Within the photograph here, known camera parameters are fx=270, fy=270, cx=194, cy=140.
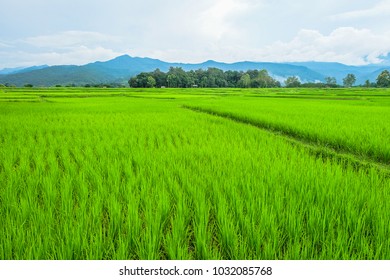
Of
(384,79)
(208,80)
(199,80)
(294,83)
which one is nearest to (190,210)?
(208,80)

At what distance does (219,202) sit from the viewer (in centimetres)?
217

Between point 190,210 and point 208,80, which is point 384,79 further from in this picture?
point 190,210

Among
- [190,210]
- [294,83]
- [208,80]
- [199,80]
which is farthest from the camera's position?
[294,83]

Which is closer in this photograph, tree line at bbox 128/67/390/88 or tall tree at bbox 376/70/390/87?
tall tree at bbox 376/70/390/87

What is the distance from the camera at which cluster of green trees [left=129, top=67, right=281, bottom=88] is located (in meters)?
73.2

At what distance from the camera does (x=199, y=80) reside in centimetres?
8206

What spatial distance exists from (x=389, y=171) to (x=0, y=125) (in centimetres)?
841

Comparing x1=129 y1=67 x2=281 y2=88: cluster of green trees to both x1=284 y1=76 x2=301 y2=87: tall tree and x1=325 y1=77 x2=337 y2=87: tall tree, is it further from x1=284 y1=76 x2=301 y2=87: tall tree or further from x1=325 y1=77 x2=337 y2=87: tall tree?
x1=325 y1=77 x2=337 y2=87: tall tree

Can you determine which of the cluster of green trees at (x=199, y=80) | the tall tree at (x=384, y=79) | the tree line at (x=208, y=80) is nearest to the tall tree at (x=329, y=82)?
the tree line at (x=208, y=80)

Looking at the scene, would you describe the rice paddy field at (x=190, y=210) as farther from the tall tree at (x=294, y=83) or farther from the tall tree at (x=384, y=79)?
the tall tree at (x=294, y=83)

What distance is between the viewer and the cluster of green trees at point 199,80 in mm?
73231

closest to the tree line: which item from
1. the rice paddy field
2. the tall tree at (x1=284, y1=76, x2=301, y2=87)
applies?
the tall tree at (x1=284, y1=76, x2=301, y2=87)

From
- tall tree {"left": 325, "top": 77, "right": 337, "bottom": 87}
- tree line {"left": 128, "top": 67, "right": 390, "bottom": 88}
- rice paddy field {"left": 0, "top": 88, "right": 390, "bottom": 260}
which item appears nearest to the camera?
rice paddy field {"left": 0, "top": 88, "right": 390, "bottom": 260}
